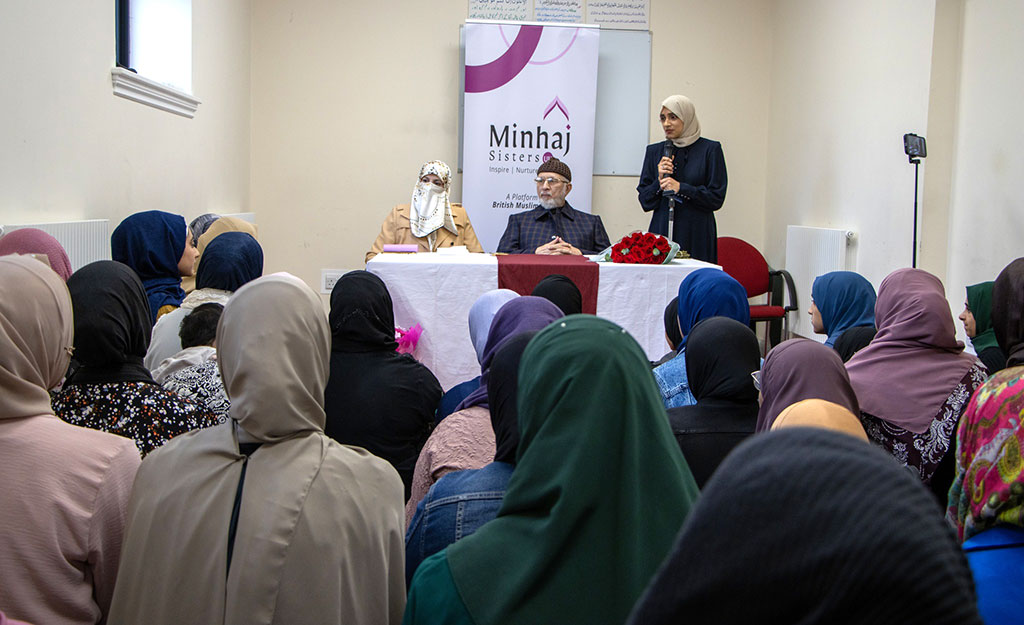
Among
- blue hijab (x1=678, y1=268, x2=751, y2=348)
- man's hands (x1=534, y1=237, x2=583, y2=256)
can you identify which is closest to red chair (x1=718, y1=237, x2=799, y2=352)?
man's hands (x1=534, y1=237, x2=583, y2=256)

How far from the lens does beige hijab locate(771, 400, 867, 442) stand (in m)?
1.58

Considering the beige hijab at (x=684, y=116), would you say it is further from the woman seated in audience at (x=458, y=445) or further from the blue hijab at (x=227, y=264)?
the woman seated in audience at (x=458, y=445)

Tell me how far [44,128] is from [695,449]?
3.11 metres

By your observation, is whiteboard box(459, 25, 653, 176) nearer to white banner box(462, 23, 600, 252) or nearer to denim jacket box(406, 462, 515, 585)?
white banner box(462, 23, 600, 252)

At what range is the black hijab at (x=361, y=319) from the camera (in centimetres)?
238

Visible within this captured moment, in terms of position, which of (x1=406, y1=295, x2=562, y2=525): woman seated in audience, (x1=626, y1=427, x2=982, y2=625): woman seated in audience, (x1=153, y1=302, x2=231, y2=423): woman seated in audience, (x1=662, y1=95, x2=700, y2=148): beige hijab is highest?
(x1=662, y1=95, x2=700, y2=148): beige hijab

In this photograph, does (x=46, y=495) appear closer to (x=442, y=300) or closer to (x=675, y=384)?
(x=675, y=384)

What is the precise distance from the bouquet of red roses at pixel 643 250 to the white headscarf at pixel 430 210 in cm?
146

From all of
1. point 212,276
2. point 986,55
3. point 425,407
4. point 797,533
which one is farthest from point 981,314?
point 797,533

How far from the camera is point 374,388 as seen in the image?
228cm

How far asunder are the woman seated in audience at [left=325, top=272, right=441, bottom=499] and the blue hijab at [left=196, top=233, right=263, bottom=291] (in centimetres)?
82

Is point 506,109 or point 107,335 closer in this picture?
point 107,335

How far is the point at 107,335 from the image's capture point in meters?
1.85

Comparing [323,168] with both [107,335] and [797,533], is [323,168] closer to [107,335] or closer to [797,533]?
[107,335]
